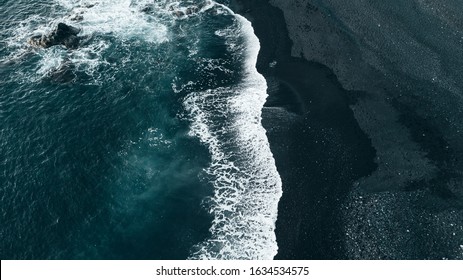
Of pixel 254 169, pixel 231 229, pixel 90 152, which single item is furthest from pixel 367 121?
pixel 90 152

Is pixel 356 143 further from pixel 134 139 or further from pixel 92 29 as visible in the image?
pixel 92 29

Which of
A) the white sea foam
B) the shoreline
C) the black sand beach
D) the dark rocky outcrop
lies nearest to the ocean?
the white sea foam

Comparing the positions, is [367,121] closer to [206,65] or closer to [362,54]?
[362,54]

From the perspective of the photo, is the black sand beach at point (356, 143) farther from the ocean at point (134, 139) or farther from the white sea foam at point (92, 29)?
the white sea foam at point (92, 29)

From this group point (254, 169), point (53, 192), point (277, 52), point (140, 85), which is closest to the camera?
point (53, 192)

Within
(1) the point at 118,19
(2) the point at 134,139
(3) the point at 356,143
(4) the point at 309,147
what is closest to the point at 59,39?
(1) the point at 118,19

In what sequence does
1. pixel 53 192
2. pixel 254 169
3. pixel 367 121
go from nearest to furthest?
1. pixel 53 192
2. pixel 254 169
3. pixel 367 121

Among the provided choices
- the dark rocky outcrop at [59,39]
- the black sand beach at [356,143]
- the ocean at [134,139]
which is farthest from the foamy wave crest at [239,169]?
the dark rocky outcrop at [59,39]
